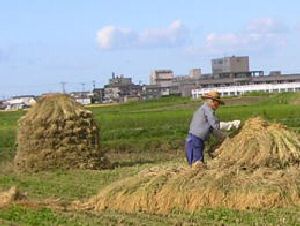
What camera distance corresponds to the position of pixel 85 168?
21984 mm

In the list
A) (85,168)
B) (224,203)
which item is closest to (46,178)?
(85,168)

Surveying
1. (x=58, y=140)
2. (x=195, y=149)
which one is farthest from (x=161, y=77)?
(x=195, y=149)

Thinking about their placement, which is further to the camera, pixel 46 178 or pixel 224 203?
pixel 46 178

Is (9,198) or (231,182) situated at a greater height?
(231,182)

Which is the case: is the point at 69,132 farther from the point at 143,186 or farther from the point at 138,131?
the point at 138,131

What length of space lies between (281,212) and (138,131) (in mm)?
25694

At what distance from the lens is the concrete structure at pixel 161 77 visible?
158m

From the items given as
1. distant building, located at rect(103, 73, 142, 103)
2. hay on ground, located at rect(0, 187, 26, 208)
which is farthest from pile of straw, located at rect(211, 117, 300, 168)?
distant building, located at rect(103, 73, 142, 103)

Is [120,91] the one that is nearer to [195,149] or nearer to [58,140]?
[58,140]

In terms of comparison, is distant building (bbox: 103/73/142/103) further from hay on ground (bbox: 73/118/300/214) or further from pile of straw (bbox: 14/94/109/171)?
hay on ground (bbox: 73/118/300/214)

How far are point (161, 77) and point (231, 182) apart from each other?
15038cm

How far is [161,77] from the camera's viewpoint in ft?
531

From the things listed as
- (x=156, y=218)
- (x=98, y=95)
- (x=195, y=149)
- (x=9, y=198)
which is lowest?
(x=156, y=218)

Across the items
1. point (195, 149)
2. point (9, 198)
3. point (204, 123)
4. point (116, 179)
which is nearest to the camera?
point (9, 198)
